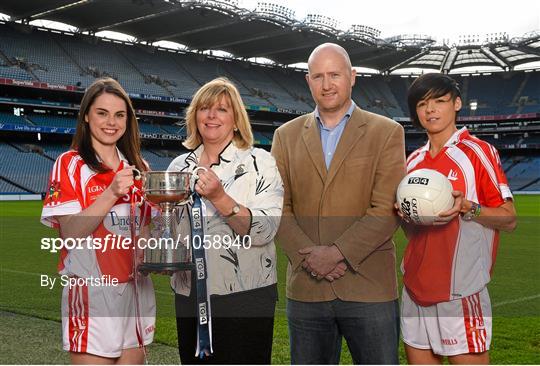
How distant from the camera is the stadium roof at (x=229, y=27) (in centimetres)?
3656

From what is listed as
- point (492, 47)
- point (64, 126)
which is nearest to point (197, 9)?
point (64, 126)

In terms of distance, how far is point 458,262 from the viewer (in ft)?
9.69

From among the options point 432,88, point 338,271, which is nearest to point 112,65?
point 432,88

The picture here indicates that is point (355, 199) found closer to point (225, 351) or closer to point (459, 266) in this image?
point (459, 266)

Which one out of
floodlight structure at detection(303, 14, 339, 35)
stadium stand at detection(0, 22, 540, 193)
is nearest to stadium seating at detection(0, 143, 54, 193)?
stadium stand at detection(0, 22, 540, 193)

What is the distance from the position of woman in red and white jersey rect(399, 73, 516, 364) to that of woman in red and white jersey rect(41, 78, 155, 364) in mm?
1343

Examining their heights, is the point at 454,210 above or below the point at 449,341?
above

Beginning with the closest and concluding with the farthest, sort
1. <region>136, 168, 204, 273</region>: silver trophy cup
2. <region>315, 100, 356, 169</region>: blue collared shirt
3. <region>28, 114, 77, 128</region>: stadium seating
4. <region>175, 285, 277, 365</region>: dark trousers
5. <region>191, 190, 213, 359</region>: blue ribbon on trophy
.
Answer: <region>136, 168, 204, 273</region>: silver trophy cup
<region>191, 190, 213, 359</region>: blue ribbon on trophy
<region>175, 285, 277, 365</region>: dark trousers
<region>315, 100, 356, 169</region>: blue collared shirt
<region>28, 114, 77, 128</region>: stadium seating

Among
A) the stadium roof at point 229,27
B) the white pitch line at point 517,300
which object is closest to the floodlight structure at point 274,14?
the stadium roof at point 229,27

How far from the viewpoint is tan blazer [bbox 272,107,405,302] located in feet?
9.87

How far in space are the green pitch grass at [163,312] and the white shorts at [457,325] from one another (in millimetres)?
2150

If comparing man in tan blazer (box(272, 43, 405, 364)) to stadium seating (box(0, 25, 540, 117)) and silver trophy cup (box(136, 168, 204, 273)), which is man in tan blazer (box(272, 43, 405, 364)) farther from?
stadium seating (box(0, 25, 540, 117))

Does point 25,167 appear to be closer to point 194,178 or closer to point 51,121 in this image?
point 51,121

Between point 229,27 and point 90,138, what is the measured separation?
39.9 meters
